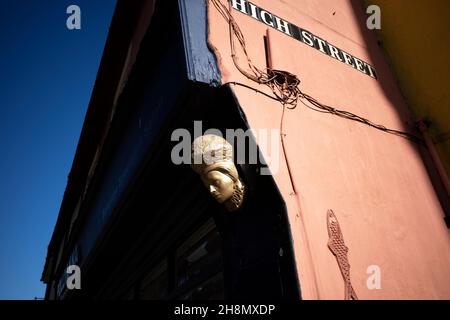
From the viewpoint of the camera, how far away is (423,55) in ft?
13.7

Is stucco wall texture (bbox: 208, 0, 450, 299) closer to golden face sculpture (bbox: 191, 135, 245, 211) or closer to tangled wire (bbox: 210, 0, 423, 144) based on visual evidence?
tangled wire (bbox: 210, 0, 423, 144)

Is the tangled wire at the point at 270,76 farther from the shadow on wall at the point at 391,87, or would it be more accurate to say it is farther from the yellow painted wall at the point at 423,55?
the yellow painted wall at the point at 423,55

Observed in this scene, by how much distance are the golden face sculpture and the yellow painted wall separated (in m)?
2.85

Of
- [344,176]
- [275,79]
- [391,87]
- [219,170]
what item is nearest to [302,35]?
[275,79]

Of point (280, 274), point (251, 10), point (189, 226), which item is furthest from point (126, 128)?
point (280, 274)

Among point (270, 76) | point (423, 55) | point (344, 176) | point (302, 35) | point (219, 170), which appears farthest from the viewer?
point (423, 55)

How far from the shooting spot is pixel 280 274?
77.7 inches

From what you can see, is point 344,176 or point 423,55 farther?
point 423,55

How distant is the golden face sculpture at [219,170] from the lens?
7.53 ft

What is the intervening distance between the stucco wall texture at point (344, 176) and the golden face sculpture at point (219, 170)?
31 centimetres

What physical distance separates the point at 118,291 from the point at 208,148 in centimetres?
475

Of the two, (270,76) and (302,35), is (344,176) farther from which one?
(302,35)

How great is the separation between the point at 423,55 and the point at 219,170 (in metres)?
3.58
